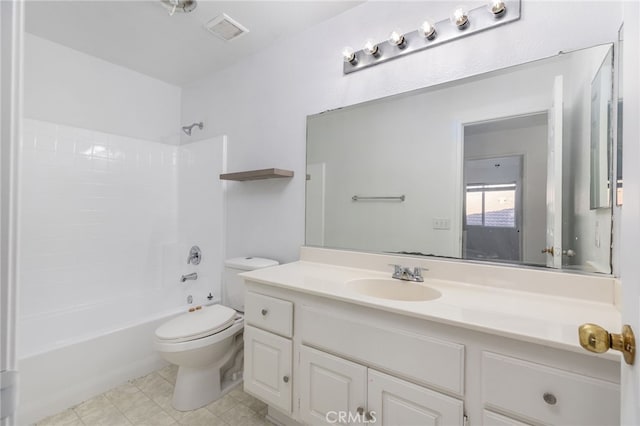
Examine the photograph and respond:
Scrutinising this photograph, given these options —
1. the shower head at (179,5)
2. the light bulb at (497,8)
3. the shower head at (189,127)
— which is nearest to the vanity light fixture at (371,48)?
the light bulb at (497,8)

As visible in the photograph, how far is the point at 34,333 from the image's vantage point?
1.97 meters

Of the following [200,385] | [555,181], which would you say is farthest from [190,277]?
[555,181]

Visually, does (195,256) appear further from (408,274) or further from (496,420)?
(496,420)

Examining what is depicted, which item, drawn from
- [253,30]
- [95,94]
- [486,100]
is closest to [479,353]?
[486,100]

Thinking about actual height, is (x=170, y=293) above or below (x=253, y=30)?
below

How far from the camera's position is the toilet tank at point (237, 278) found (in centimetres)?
200

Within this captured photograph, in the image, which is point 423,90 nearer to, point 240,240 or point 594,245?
point 594,245

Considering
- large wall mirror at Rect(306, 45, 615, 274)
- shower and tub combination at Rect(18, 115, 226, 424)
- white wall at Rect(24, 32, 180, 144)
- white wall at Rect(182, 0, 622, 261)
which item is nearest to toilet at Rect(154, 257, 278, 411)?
white wall at Rect(182, 0, 622, 261)

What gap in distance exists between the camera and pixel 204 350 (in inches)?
64.2

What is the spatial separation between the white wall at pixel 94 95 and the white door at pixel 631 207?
10.1 feet

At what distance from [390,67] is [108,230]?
8.23 feet

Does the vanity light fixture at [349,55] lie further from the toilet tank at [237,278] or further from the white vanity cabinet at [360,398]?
the white vanity cabinet at [360,398]

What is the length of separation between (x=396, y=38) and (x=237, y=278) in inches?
71.5

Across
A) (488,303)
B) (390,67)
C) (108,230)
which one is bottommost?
(488,303)
